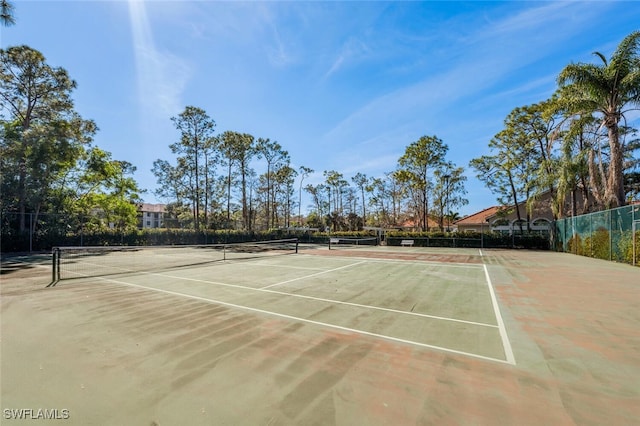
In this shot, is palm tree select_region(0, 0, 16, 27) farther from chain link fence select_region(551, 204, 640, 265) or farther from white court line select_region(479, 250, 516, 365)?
chain link fence select_region(551, 204, 640, 265)

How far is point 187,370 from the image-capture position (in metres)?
3.38

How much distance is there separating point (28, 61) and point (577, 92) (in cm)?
4062

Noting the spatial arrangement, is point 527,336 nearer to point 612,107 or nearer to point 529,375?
point 529,375

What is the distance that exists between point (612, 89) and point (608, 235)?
8139 millimetres

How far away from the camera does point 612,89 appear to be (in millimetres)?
15688

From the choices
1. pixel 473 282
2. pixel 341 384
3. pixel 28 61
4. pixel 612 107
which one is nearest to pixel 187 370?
pixel 341 384

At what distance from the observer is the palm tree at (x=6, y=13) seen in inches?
262

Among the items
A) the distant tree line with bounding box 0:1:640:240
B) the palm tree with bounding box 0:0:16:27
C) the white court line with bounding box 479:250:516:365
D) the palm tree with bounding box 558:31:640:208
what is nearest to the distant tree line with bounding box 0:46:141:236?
the distant tree line with bounding box 0:1:640:240

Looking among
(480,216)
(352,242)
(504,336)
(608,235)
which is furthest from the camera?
(480,216)

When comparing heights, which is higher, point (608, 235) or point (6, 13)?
point (6, 13)

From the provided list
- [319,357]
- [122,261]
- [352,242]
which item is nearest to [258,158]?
[352,242]

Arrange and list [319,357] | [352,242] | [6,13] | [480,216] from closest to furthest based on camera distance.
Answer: [319,357], [6,13], [352,242], [480,216]

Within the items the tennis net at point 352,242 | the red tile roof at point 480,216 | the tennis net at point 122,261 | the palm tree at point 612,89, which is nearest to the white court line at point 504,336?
the tennis net at point 122,261

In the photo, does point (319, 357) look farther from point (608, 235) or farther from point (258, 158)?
point (258, 158)
